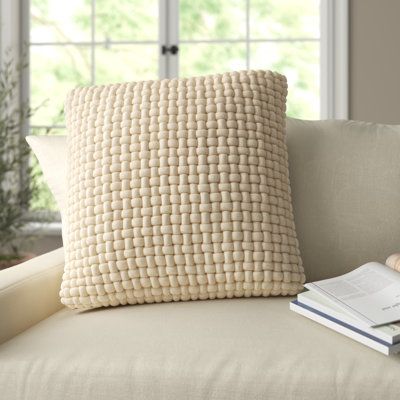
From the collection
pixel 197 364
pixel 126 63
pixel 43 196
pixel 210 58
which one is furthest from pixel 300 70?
pixel 197 364

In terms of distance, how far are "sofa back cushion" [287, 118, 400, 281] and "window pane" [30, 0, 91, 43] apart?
8.22ft

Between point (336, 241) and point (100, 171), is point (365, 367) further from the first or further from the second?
point (100, 171)

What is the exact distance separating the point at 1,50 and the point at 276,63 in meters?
1.48

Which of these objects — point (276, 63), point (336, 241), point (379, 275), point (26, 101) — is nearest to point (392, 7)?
point (276, 63)

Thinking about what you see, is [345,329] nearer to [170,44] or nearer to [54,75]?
[170,44]

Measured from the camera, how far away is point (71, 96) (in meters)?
1.81

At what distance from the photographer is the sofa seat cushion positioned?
1242mm

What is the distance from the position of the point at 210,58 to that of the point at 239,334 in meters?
2.82

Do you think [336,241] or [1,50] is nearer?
[336,241]

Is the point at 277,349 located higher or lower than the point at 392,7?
lower

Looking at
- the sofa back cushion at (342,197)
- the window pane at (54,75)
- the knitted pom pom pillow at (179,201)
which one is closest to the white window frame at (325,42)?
the window pane at (54,75)

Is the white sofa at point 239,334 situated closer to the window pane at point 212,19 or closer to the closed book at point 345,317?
the closed book at point 345,317

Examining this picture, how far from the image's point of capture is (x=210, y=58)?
4.00 metres

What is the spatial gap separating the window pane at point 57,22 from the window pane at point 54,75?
0.06m
